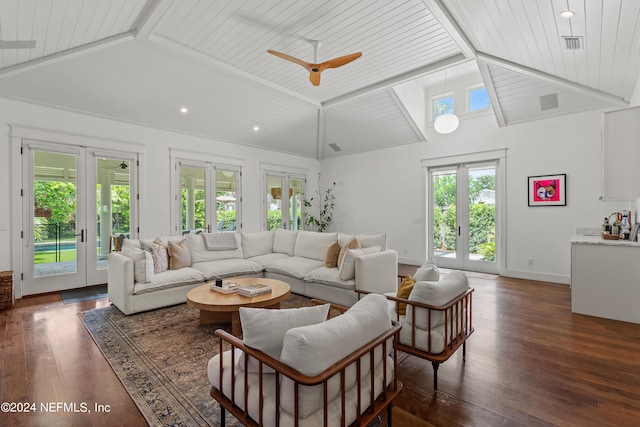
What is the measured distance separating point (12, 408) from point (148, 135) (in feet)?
15.6

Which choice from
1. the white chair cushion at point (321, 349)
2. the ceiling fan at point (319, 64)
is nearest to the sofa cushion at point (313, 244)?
the ceiling fan at point (319, 64)

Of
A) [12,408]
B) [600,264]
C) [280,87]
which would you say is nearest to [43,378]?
[12,408]

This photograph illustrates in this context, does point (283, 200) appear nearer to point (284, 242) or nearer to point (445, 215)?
point (284, 242)

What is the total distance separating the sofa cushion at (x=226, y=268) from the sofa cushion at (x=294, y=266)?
0.81ft

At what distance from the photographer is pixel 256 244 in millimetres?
5516

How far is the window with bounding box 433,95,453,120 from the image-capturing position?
6.54 m

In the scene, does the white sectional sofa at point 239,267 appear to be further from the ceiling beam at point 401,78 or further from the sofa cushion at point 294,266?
the ceiling beam at point 401,78

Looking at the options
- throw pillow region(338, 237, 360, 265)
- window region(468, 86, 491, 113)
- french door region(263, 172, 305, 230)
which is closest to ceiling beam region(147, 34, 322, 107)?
french door region(263, 172, 305, 230)

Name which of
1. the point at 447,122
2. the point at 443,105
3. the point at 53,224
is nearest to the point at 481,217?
the point at 447,122

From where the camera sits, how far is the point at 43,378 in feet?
7.50

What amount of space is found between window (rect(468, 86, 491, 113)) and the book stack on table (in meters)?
5.53

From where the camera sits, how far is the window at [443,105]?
6543 millimetres

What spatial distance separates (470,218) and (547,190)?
1.40m

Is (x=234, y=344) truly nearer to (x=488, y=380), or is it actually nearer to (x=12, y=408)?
(x=12, y=408)
